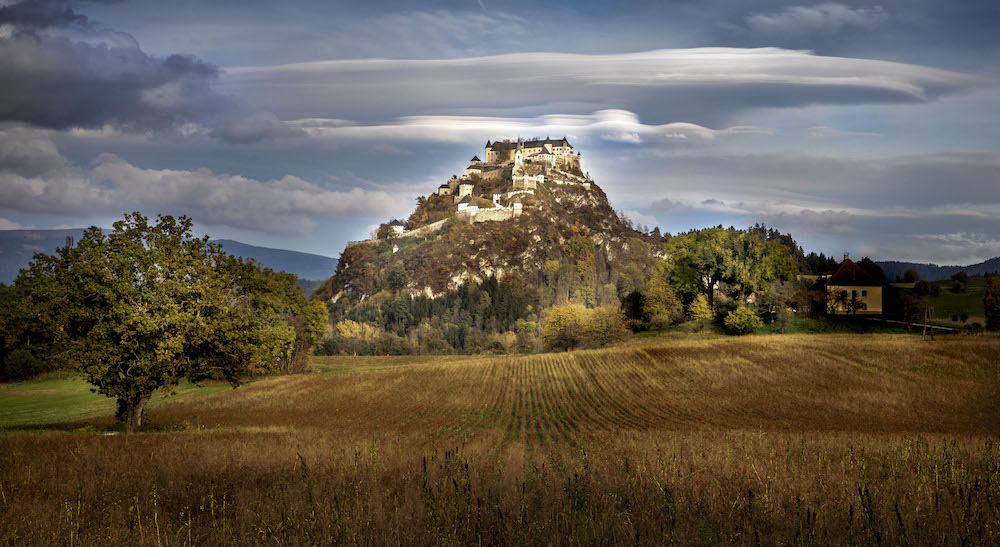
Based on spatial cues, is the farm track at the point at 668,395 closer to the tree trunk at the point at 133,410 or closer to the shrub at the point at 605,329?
the tree trunk at the point at 133,410

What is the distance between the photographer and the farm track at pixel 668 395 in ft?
100

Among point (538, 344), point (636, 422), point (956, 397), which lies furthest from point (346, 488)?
point (538, 344)

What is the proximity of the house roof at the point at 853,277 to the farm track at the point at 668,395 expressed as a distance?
2389 cm

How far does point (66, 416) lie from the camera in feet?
136

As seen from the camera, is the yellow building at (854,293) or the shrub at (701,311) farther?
the yellow building at (854,293)

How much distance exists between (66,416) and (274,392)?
1563 centimetres

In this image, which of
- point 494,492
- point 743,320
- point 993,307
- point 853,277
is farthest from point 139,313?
point 993,307

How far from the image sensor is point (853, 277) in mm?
73062

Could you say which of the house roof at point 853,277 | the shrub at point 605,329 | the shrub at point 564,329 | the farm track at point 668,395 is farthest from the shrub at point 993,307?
the shrub at point 564,329

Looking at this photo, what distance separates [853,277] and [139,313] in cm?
8054

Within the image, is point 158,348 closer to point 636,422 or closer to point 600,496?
point 600,496

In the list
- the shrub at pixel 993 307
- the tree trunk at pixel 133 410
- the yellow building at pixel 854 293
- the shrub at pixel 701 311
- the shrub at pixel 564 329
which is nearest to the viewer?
the tree trunk at pixel 133 410

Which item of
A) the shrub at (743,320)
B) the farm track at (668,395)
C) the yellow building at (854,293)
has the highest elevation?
the yellow building at (854,293)

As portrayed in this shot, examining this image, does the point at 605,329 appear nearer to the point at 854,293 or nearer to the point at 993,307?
the point at 854,293
